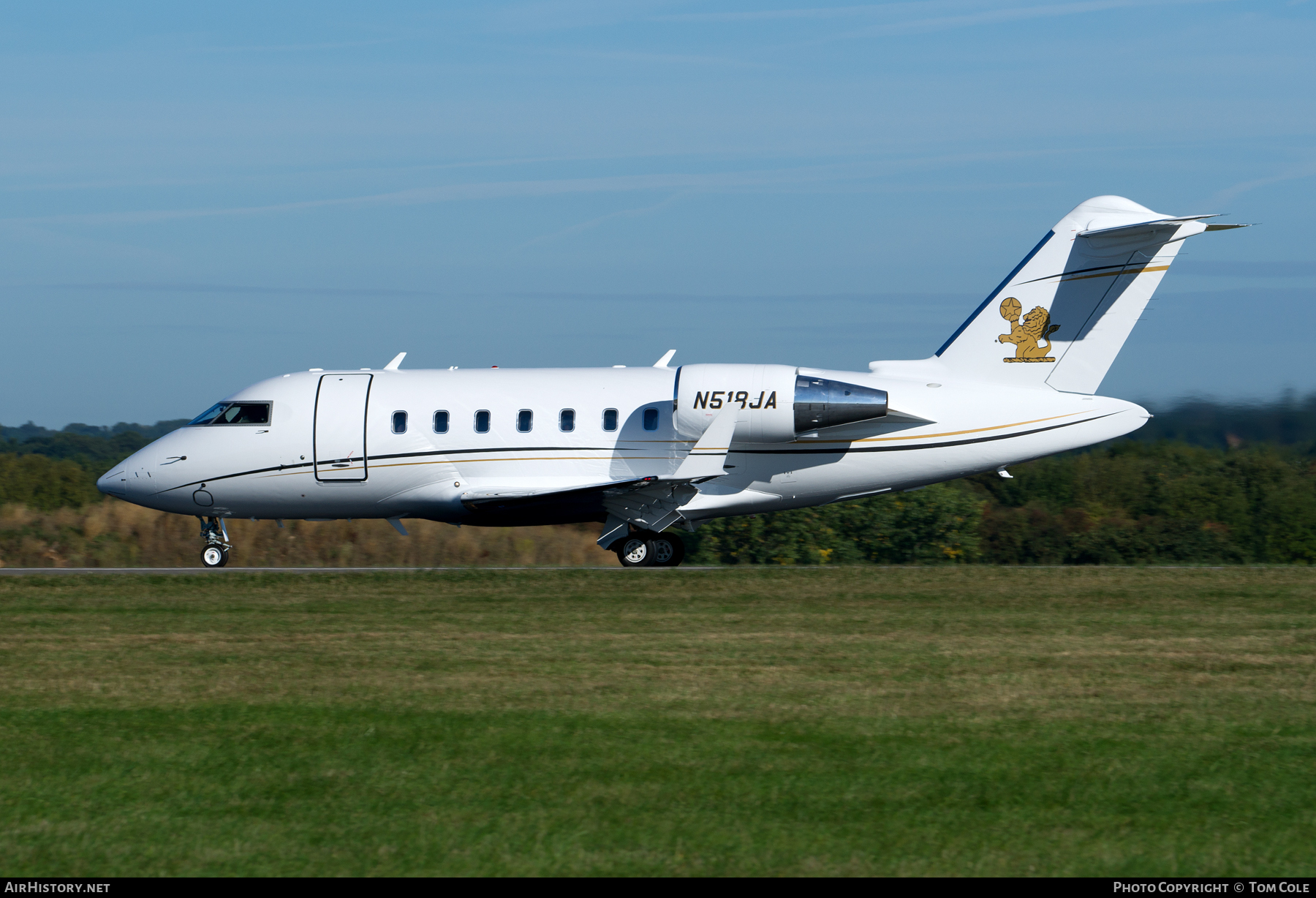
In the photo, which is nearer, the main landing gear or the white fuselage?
the white fuselage

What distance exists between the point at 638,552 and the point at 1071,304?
335 inches

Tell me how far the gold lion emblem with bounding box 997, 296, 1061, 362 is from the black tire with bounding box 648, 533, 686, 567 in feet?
21.5

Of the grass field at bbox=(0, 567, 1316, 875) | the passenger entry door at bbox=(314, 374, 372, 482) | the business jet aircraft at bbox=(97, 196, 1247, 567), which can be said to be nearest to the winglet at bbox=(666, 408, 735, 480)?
the business jet aircraft at bbox=(97, 196, 1247, 567)

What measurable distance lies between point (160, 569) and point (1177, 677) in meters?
18.2

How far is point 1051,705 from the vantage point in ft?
33.4

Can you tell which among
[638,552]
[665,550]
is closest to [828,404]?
[665,550]

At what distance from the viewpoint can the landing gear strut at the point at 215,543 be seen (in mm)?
24234

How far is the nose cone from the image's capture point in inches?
941

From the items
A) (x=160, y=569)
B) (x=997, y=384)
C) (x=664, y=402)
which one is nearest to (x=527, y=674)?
(x=664, y=402)

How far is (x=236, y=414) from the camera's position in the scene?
23.7 m

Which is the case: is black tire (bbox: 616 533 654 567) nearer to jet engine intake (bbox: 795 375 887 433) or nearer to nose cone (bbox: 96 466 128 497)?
jet engine intake (bbox: 795 375 887 433)

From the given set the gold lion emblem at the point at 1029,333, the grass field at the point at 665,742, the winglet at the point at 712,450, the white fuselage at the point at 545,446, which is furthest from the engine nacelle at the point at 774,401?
the grass field at the point at 665,742

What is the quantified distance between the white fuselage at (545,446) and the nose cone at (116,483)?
0.10ft

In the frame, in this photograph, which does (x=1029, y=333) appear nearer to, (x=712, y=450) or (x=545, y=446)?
(x=712, y=450)
